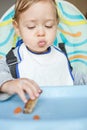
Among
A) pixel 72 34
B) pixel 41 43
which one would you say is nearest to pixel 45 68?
pixel 41 43

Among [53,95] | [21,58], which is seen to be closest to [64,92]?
[53,95]

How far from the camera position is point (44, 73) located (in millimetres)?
1001

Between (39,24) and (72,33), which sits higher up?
(39,24)

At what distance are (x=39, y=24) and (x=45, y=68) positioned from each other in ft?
0.57

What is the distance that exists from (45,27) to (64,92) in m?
0.20

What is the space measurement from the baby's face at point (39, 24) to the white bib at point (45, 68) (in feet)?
0.20

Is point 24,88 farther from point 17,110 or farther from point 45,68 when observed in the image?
point 45,68

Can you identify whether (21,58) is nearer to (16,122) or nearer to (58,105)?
(58,105)

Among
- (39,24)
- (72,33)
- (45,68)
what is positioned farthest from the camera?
(72,33)

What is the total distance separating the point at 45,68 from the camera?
3.31 feet

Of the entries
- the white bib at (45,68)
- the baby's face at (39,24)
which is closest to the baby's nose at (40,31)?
the baby's face at (39,24)

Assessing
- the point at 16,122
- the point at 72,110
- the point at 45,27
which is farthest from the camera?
the point at 45,27

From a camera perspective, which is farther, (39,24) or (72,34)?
(72,34)

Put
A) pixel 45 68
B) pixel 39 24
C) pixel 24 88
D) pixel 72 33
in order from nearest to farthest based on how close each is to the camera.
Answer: pixel 24 88, pixel 39 24, pixel 45 68, pixel 72 33
